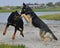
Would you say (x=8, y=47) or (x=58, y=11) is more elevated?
(x=8, y=47)

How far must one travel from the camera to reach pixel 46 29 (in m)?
14.7

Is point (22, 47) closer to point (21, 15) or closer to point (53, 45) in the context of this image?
point (53, 45)

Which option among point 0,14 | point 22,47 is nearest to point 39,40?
point 22,47

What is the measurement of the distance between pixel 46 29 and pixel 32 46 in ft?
6.03

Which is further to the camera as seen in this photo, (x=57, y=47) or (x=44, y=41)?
(x=44, y=41)

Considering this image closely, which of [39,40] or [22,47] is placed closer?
[22,47]

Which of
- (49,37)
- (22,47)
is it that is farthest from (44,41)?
(22,47)

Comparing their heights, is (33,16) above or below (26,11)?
below

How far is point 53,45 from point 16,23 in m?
2.26

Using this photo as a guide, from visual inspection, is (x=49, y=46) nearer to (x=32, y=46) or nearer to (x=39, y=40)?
(x=32, y=46)

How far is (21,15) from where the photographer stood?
14.6 meters

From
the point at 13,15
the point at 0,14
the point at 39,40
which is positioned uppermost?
the point at 13,15

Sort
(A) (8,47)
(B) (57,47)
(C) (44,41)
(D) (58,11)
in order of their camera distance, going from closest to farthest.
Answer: (A) (8,47)
(B) (57,47)
(C) (44,41)
(D) (58,11)

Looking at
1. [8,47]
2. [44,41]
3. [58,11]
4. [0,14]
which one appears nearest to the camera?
[8,47]
